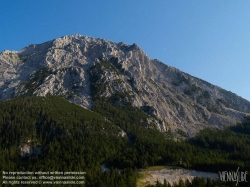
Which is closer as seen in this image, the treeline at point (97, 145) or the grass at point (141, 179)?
the grass at point (141, 179)

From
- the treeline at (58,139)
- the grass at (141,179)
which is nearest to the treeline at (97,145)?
the treeline at (58,139)

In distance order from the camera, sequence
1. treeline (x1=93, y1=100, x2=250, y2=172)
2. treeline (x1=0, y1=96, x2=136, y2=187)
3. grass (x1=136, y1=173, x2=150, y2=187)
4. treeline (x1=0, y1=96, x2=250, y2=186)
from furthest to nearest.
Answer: treeline (x1=93, y1=100, x2=250, y2=172) → treeline (x1=0, y1=96, x2=250, y2=186) → treeline (x1=0, y1=96, x2=136, y2=187) → grass (x1=136, y1=173, x2=150, y2=187)

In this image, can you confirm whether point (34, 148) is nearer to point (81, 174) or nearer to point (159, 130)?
point (81, 174)

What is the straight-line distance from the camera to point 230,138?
179 metres

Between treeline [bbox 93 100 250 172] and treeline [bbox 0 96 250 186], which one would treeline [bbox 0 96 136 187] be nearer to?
treeline [bbox 0 96 250 186]

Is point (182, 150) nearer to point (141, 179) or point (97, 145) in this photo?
point (97, 145)

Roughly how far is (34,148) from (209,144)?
12032 cm

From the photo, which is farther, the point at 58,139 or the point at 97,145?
the point at 58,139

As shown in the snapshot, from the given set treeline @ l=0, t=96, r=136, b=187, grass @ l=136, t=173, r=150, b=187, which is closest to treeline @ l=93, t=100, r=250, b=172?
treeline @ l=0, t=96, r=136, b=187

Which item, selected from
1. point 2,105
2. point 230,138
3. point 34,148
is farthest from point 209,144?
point 2,105

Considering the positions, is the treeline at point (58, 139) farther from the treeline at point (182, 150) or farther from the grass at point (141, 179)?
the treeline at point (182, 150)

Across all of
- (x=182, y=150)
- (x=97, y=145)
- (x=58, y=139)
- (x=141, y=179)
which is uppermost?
(x=58, y=139)

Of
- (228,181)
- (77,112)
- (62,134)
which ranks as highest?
(77,112)

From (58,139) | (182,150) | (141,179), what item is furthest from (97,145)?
(141,179)
